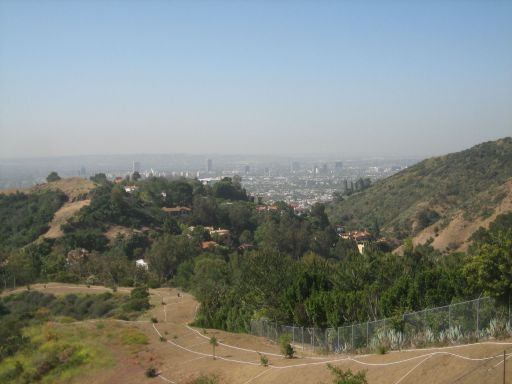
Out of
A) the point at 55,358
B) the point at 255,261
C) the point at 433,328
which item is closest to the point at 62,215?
the point at 255,261

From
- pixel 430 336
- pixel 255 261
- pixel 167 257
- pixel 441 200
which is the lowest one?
pixel 167 257

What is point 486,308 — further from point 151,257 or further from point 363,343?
point 151,257

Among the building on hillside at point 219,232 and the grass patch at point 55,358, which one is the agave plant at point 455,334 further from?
the building on hillside at point 219,232

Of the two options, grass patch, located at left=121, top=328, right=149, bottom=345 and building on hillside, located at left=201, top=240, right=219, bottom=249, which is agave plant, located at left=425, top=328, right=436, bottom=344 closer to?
grass patch, located at left=121, top=328, right=149, bottom=345

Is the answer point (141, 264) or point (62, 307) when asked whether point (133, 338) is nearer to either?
point (62, 307)

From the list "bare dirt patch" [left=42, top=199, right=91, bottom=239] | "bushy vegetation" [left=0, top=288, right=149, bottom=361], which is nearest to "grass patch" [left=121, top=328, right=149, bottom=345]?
"bushy vegetation" [left=0, top=288, right=149, bottom=361]

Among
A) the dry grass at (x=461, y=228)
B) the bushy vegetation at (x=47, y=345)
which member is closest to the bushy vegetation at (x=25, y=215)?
the bushy vegetation at (x=47, y=345)
